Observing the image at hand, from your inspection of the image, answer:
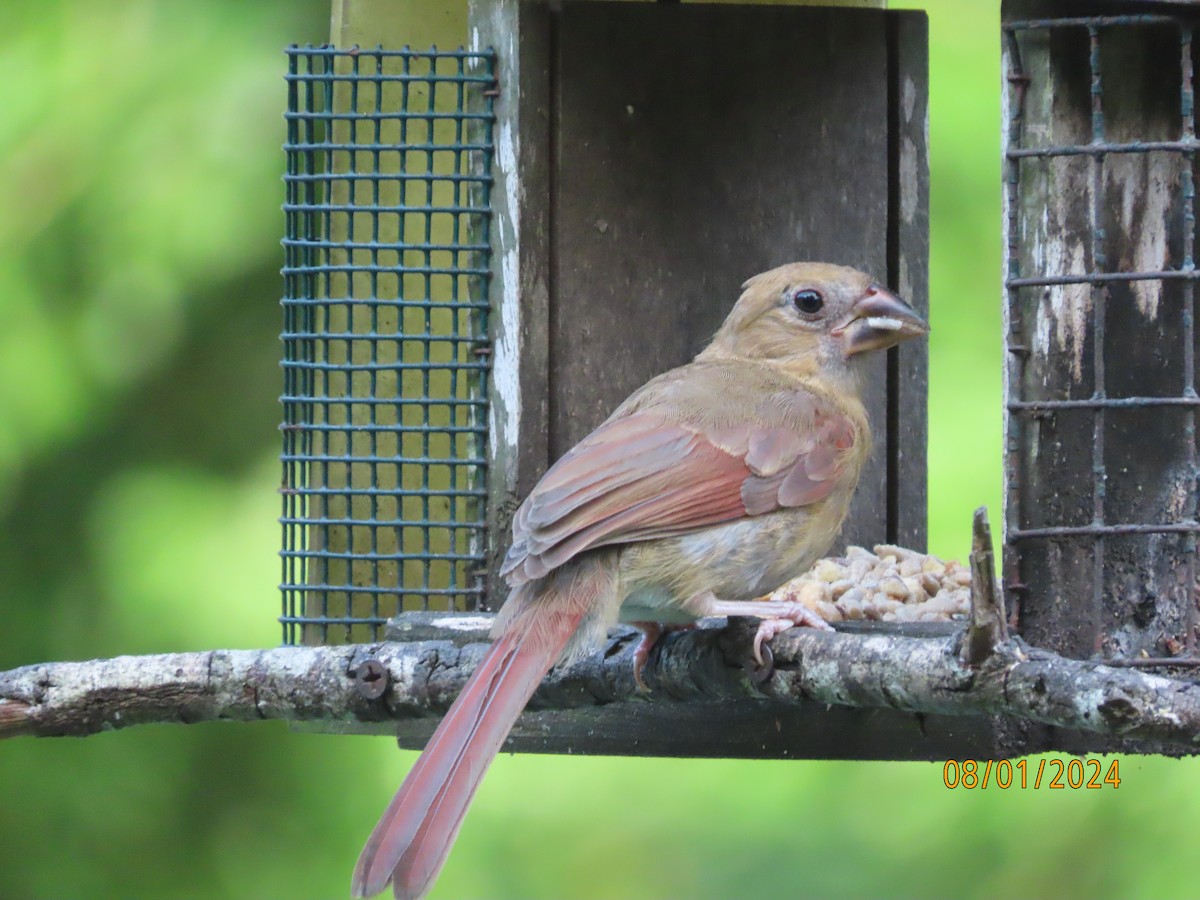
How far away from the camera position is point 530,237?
5.77 meters

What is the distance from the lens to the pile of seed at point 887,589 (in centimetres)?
524

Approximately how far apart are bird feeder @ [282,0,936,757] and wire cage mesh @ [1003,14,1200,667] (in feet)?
3.88

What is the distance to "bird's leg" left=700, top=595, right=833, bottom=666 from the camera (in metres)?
4.48

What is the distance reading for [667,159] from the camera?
5996mm

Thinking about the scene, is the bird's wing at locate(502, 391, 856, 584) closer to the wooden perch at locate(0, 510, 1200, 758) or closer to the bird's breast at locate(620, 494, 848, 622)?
the bird's breast at locate(620, 494, 848, 622)

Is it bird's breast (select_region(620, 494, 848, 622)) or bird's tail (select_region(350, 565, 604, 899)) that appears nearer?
bird's tail (select_region(350, 565, 604, 899))

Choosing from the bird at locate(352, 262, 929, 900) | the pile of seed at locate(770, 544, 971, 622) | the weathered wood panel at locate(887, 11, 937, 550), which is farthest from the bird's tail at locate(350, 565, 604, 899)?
the weathered wood panel at locate(887, 11, 937, 550)

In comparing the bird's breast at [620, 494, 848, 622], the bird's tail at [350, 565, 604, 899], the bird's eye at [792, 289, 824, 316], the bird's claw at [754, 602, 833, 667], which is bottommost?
the bird's tail at [350, 565, 604, 899]

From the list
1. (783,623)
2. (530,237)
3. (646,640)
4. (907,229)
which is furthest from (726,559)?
(907,229)

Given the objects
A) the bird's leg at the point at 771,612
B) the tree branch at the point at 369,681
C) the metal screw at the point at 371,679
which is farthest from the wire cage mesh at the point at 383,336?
the bird's leg at the point at 771,612

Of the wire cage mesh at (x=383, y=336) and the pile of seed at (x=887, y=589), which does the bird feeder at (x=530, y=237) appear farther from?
the pile of seed at (x=887, y=589)

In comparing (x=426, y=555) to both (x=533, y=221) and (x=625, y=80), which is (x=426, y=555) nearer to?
(x=533, y=221)

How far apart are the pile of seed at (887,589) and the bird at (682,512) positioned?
23cm

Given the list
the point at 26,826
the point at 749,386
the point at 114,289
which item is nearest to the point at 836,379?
the point at 749,386
